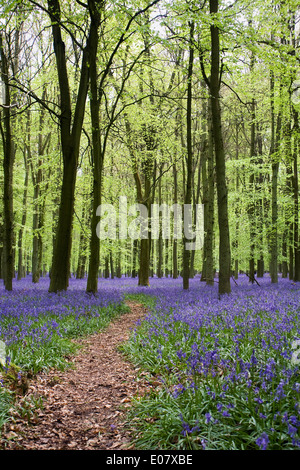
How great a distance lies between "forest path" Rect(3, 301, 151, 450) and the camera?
3.25 metres

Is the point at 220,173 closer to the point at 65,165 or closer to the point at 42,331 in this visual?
the point at 65,165

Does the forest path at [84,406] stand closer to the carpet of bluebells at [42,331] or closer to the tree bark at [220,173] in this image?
the carpet of bluebells at [42,331]

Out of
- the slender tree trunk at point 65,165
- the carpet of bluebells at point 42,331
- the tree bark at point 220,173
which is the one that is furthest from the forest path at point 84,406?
the slender tree trunk at point 65,165

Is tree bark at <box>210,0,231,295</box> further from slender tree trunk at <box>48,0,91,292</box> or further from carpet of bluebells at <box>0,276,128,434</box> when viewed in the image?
slender tree trunk at <box>48,0,91,292</box>

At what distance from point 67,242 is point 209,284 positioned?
799cm

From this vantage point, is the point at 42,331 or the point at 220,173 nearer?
the point at 42,331

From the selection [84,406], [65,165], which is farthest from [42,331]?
[65,165]

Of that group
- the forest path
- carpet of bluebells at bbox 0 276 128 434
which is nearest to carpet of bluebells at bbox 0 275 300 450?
carpet of bluebells at bbox 0 276 128 434

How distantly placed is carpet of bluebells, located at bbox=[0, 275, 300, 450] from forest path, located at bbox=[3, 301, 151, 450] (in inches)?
10.0

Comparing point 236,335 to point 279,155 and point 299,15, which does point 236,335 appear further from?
point 299,15

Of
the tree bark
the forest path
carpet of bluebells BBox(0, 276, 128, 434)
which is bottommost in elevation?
the forest path

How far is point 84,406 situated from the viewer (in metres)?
4.19

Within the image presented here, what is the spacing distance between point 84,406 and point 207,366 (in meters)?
1.75

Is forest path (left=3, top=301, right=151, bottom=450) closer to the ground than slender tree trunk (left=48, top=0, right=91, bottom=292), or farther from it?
closer to the ground
